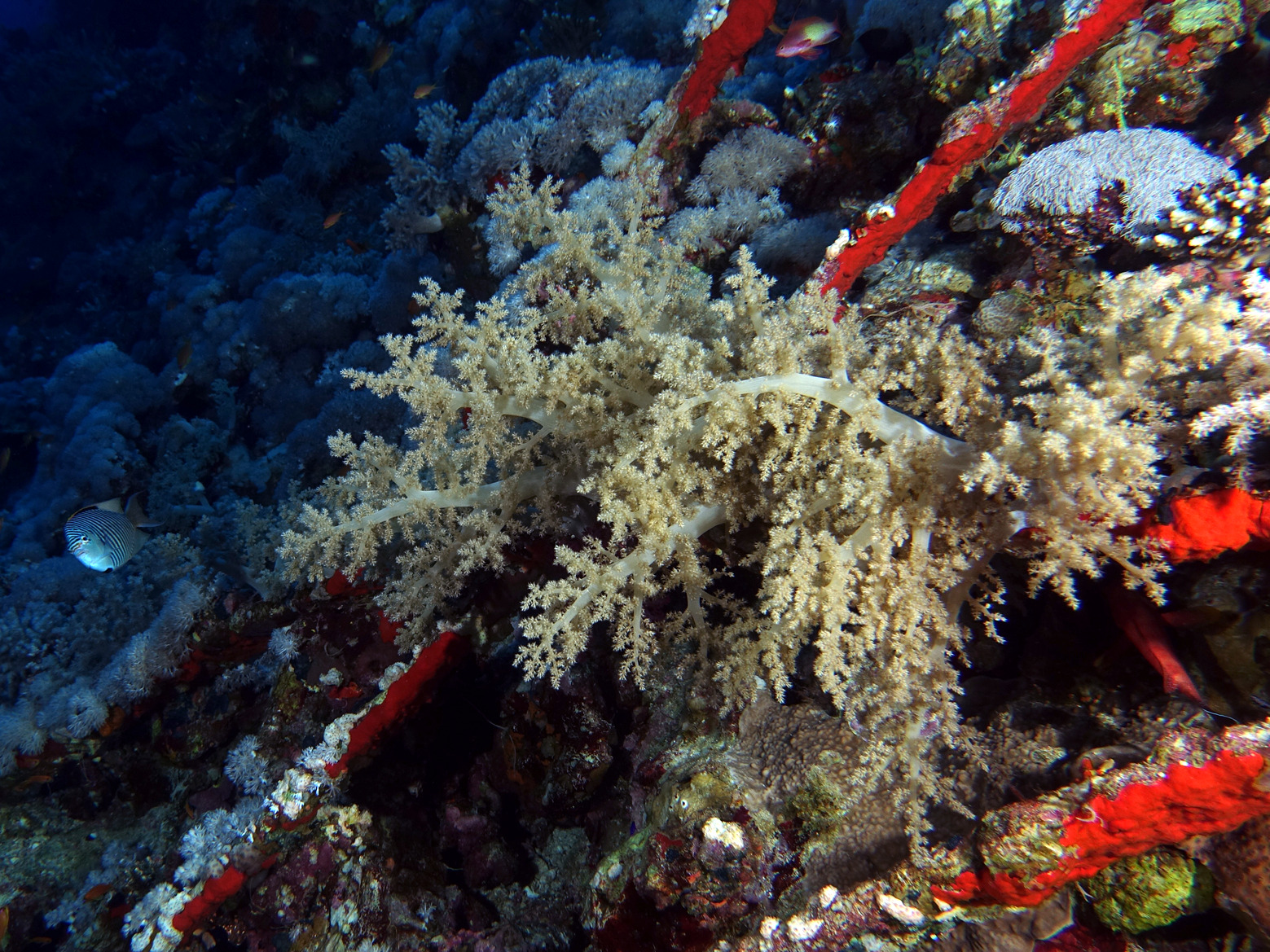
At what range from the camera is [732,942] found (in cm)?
182

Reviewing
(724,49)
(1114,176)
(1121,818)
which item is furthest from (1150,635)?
(724,49)

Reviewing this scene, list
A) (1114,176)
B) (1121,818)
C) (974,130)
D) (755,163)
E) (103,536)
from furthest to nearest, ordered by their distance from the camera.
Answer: (103,536)
(755,163)
(974,130)
(1114,176)
(1121,818)

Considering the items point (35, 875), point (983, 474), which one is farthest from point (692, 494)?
point (35, 875)

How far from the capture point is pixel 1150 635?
162 centimetres

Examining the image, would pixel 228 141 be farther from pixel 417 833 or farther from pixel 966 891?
pixel 966 891

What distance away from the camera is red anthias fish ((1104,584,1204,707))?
1533 mm

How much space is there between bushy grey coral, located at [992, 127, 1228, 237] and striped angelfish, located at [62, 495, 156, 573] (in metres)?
5.84

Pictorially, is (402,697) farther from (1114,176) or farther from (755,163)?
(755,163)

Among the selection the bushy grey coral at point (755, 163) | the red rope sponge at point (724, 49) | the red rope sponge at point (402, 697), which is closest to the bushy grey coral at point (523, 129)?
the red rope sponge at point (724, 49)

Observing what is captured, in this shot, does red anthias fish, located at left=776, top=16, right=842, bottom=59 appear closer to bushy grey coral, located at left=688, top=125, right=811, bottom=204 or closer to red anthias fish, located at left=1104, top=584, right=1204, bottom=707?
bushy grey coral, located at left=688, top=125, right=811, bottom=204

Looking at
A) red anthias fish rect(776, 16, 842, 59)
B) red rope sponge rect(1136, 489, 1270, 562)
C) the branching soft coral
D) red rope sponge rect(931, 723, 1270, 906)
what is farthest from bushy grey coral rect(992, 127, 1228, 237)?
red anthias fish rect(776, 16, 842, 59)

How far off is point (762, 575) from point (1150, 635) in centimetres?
106

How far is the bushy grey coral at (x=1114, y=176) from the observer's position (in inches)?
78.4

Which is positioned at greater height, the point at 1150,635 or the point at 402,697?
the point at 1150,635
